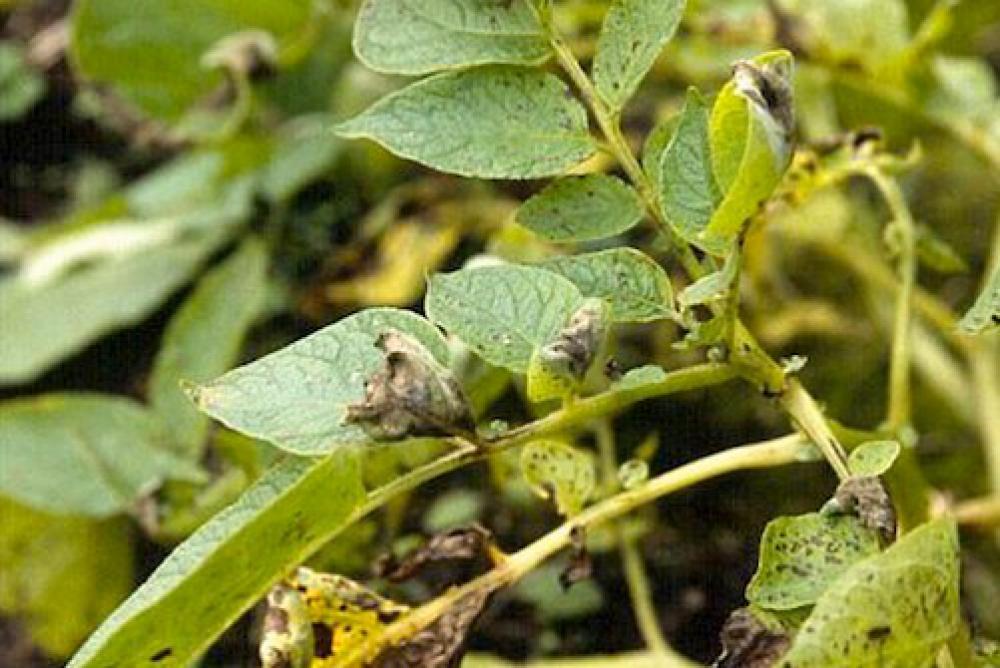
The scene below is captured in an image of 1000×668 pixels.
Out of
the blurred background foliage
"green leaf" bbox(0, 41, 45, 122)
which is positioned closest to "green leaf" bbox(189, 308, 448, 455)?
the blurred background foliage

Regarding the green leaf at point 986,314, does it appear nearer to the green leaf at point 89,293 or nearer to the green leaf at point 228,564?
the green leaf at point 228,564

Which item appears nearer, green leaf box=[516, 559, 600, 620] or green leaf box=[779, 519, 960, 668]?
green leaf box=[779, 519, 960, 668]

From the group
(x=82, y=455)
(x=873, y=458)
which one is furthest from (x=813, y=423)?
(x=82, y=455)

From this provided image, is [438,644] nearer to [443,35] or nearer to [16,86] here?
[443,35]

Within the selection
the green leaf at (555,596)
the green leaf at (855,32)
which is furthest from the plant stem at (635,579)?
the green leaf at (855,32)

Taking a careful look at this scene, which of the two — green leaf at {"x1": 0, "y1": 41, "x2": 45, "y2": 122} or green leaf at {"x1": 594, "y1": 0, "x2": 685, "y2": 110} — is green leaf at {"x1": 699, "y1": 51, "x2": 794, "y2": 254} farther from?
green leaf at {"x1": 0, "y1": 41, "x2": 45, "y2": 122}

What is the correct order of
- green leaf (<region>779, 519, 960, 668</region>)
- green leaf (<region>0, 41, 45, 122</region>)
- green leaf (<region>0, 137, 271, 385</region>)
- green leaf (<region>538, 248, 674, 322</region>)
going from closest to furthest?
green leaf (<region>779, 519, 960, 668</region>), green leaf (<region>538, 248, 674, 322</region>), green leaf (<region>0, 137, 271, 385</region>), green leaf (<region>0, 41, 45, 122</region>)

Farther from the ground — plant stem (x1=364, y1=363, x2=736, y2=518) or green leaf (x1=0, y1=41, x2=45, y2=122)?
plant stem (x1=364, y1=363, x2=736, y2=518)
